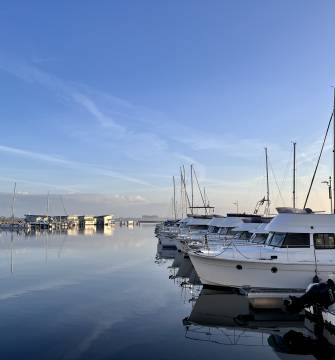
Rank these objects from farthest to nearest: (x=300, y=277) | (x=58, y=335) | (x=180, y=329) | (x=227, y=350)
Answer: (x=300, y=277), (x=180, y=329), (x=58, y=335), (x=227, y=350)

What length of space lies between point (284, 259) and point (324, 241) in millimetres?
2479

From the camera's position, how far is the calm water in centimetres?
1366

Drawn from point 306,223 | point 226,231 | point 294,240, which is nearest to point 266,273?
point 294,240

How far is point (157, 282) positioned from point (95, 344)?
14.0 m

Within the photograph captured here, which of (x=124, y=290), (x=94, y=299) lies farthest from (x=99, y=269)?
(x=94, y=299)

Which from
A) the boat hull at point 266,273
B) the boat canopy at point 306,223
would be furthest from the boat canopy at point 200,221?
the boat hull at point 266,273

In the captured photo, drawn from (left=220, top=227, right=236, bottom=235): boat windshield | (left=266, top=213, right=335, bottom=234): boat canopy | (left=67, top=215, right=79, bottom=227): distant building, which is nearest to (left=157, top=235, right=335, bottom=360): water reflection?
(left=266, top=213, right=335, bottom=234): boat canopy

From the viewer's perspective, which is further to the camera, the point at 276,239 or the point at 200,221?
the point at 200,221

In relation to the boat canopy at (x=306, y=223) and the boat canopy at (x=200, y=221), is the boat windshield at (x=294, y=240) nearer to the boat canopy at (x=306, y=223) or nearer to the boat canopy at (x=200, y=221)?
the boat canopy at (x=306, y=223)

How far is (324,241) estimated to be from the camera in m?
22.3

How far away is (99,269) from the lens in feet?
112

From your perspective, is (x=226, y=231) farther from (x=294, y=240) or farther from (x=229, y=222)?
(x=294, y=240)

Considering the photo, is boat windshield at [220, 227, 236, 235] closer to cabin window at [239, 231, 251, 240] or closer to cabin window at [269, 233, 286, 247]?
cabin window at [239, 231, 251, 240]

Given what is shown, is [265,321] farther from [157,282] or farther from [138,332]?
[157,282]
